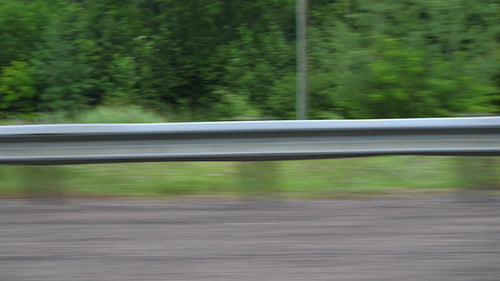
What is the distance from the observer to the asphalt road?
12.7ft

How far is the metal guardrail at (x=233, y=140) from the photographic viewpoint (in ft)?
18.1

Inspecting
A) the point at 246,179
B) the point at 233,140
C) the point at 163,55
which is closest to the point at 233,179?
the point at 246,179

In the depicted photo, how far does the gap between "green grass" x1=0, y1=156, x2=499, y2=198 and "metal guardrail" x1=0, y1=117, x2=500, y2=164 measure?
215 millimetres

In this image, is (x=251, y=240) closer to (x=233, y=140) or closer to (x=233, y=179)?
(x=233, y=140)

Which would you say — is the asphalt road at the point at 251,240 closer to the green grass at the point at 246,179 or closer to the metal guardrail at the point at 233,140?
the green grass at the point at 246,179

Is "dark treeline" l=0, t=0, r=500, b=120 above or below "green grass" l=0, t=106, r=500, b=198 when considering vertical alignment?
below

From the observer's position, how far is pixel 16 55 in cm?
2606

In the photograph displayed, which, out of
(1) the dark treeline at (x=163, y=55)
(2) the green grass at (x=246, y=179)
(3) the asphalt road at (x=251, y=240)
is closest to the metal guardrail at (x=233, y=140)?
(2) the green grass at (x=246, y=179)

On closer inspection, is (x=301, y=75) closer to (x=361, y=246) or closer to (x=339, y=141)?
(x=339, y=141)

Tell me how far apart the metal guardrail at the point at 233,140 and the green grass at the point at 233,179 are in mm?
215

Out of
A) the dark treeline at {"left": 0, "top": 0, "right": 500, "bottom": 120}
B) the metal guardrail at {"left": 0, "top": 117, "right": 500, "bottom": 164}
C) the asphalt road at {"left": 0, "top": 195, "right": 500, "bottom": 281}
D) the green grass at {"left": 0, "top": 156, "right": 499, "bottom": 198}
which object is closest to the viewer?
the asphalt road at {"left": 0, "top": 195, "right": 500, "bottom": 281}

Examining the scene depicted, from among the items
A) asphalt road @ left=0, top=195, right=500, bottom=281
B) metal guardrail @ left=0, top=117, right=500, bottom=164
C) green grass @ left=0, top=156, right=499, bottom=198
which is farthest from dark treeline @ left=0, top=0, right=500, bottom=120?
asphalt road @ left=0, top=195, right=500, bottom=281

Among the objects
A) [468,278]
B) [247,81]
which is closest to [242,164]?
[468,278]

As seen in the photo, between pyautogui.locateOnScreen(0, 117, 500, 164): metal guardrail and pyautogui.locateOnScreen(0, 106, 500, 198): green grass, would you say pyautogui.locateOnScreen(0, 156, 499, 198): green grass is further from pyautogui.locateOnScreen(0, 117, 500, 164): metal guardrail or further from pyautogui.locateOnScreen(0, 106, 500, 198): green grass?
pyautogui.locateOnScreen(0, 117, 500, 164): metal guardrail
